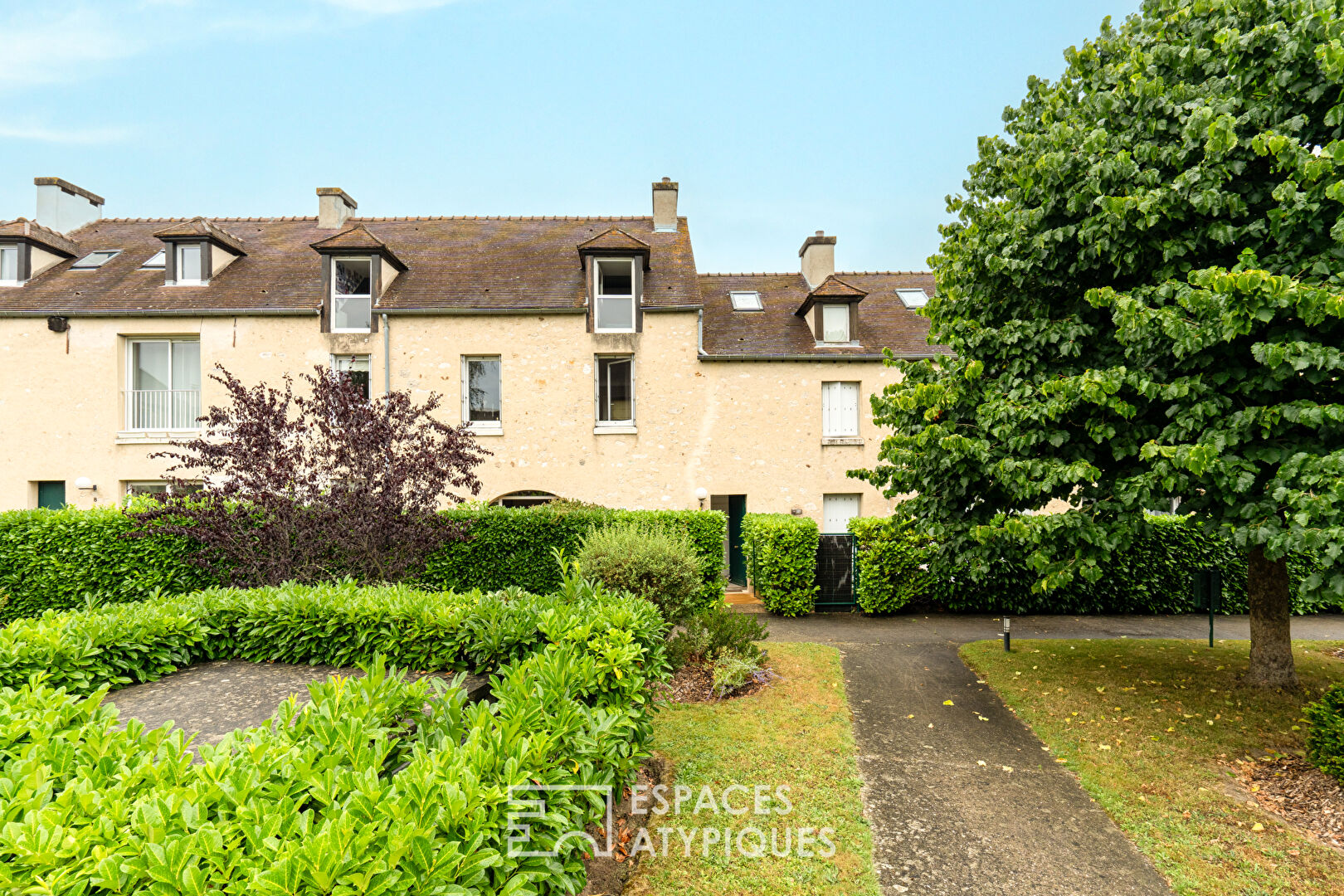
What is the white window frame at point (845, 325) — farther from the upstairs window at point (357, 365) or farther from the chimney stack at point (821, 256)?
the upstairs window at point (357, 365)

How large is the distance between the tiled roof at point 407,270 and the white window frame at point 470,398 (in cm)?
121

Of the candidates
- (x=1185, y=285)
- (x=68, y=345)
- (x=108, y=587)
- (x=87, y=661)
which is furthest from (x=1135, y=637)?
(x=68, y=345)

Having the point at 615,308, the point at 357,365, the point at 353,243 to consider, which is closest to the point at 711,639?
the point at 615,308

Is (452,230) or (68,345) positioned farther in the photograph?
(452,230)

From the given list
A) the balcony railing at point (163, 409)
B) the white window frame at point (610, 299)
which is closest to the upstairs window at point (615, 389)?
the white window frame at point (610, 299)

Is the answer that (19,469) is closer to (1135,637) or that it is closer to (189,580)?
(189,580)

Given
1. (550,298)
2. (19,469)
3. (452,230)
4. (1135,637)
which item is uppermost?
(452,230)

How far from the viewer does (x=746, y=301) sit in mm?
18250

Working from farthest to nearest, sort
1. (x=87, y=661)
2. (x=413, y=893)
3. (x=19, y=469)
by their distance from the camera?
(x=19, y=469) < (x=87, y=661) < (x=413, y=893)

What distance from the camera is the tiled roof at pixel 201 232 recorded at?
16.0 m

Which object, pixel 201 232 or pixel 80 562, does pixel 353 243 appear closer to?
pixel 201 232

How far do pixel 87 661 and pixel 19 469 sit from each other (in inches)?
601

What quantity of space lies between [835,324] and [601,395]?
629 centimetres

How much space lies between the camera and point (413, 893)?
6.23 feet
